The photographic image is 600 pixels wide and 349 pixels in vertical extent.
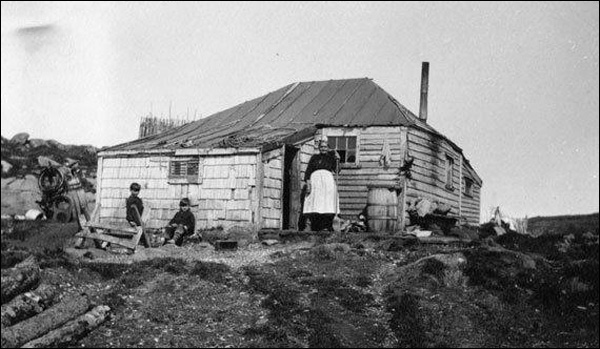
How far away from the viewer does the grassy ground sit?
8898 millimetres

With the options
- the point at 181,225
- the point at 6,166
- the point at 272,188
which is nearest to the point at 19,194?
the point at 6,166

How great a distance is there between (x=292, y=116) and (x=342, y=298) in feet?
39.7

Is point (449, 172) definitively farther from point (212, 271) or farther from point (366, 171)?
point (212, 271)

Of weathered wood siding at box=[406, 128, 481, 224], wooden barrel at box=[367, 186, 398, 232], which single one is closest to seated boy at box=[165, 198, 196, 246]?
wooden barrel at box=[367, 186, 398, 232]

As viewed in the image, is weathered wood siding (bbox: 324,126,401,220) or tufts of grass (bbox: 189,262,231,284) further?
weathered wood siding (bbox: 324,126,401,220)

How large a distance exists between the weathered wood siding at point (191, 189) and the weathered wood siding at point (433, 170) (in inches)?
215

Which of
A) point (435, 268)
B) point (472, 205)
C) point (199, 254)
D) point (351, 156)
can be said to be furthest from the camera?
point (472, 205)

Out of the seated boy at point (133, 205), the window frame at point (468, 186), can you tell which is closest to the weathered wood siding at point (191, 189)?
the seated boy at point (133, 205)

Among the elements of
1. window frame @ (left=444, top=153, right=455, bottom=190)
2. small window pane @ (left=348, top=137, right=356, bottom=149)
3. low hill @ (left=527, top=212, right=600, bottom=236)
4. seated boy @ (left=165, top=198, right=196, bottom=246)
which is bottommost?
seated boy @ (left=165, top=198, right=196, bottom=246)

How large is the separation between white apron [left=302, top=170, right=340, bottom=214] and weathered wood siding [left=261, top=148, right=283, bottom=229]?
1.36 m

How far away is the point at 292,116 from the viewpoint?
21.9 meters

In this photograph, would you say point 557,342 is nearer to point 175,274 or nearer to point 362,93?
point 175,274

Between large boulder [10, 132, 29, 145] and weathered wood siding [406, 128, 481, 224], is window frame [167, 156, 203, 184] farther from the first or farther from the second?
large boulder [10, 132, 29, 145]

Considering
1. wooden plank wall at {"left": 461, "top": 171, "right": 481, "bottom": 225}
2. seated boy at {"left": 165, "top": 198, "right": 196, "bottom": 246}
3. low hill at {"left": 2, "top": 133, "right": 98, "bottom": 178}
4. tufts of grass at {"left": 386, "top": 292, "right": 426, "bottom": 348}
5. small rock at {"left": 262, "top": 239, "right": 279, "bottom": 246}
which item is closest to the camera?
tufts of grass at {"left": 386, "top": 292, "right": 426, "bottom": 348}
